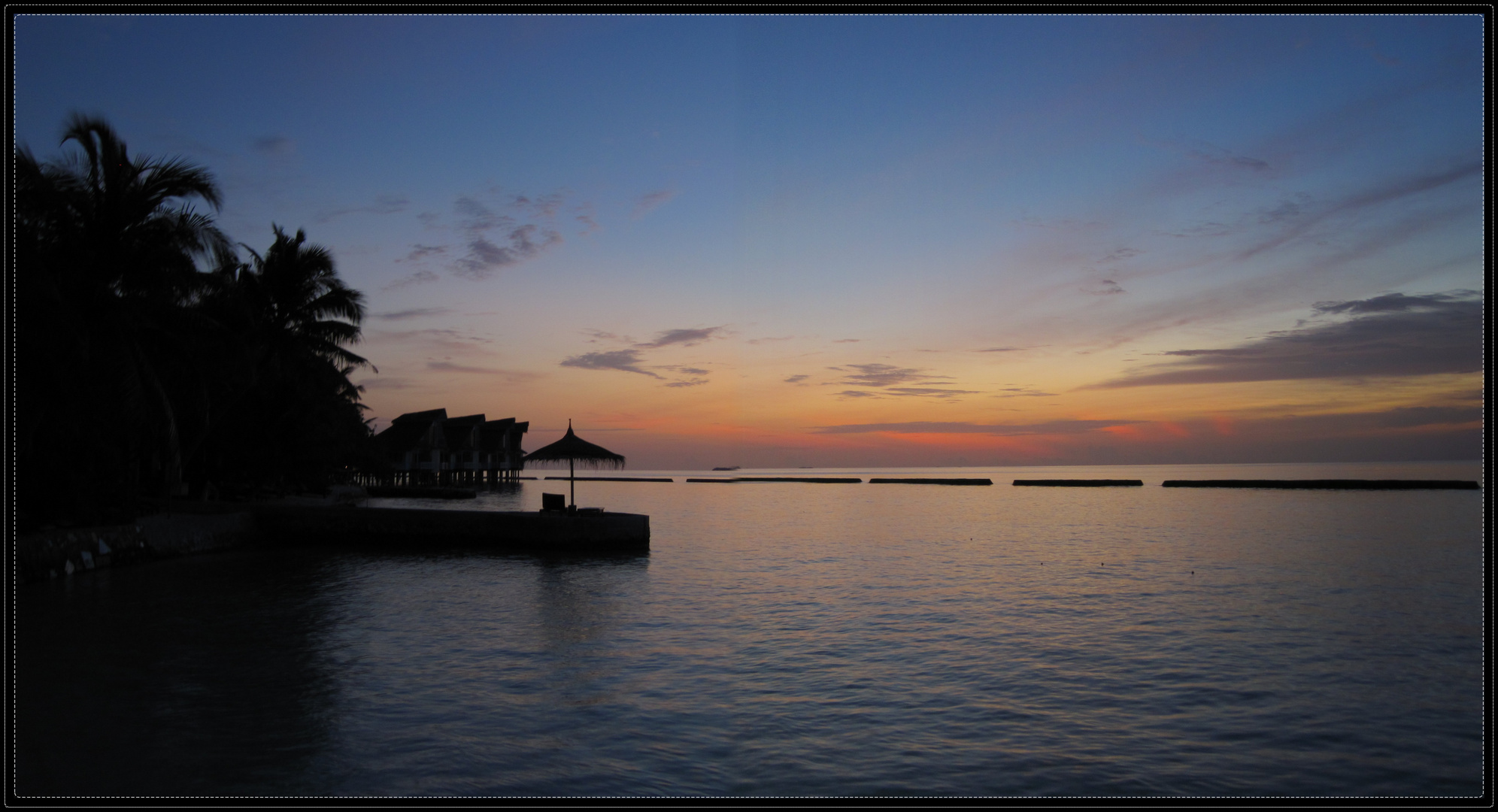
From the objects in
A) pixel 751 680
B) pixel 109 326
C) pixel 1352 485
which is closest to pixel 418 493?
pixel 109 326

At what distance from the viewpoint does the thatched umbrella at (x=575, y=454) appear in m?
25.8

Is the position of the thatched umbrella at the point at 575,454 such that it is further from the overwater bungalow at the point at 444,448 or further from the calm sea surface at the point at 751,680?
the overwater bungalow at the point at 444,448

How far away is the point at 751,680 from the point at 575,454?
17.2m

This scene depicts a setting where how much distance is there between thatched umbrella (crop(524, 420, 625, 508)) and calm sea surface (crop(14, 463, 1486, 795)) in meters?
5.88

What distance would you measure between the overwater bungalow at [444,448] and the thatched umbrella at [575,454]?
106 ft

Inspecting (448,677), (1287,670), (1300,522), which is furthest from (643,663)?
(1300,522)

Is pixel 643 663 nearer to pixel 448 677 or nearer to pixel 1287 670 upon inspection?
pixel 448 677

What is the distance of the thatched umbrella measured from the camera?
25.8m

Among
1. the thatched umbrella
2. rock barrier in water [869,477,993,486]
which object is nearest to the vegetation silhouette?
the thatched umbrella

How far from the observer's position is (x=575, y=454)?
25.8m

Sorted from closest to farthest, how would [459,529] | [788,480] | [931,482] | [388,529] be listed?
[459,529], [388,529], [931,482], [788,480]

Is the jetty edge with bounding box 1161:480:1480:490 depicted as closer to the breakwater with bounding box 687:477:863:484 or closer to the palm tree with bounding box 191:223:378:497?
the breakwater with bounding box 687:477:863:484

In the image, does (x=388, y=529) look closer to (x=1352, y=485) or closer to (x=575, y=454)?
(x=575, y=454)

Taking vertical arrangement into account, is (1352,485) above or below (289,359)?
below
